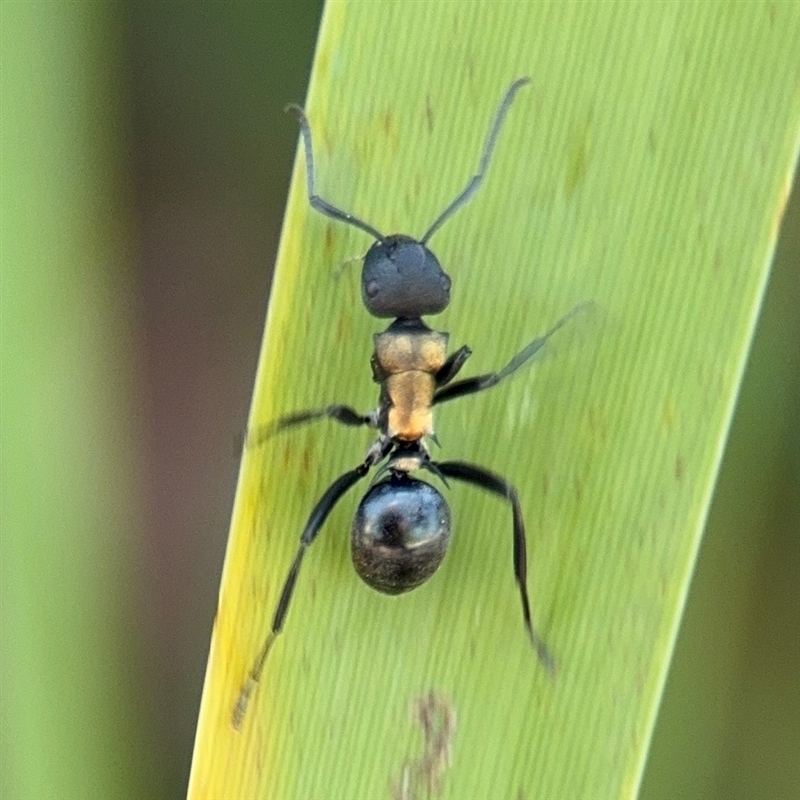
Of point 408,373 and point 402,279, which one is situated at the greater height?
point 402,279

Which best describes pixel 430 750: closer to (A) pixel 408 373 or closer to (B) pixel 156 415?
(A) pixel 408 373

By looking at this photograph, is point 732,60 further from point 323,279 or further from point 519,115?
point 323,279

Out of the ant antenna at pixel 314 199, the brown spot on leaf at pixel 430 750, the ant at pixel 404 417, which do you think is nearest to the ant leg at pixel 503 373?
the ant at pixel 404 417

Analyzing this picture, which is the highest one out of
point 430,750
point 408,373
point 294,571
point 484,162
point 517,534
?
point 484,162

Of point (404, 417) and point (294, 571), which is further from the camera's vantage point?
point (404, 417)

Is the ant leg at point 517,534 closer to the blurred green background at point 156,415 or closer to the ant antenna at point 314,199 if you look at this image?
the ant antenna at point 314,199

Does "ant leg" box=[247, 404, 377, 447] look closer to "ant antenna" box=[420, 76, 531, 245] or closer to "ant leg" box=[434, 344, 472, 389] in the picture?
"ant leg" box=[434, 344, 472, 389]

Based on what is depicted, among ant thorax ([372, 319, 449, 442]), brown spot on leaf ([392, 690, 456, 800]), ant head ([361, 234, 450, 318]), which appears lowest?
brown spot on leaf ([392, 690, 456, 800])

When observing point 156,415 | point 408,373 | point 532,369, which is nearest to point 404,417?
point 408,373

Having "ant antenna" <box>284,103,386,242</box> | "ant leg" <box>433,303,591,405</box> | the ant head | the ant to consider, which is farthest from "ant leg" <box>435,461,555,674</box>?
"ant antenna" <box>284,103,386,242</box>
